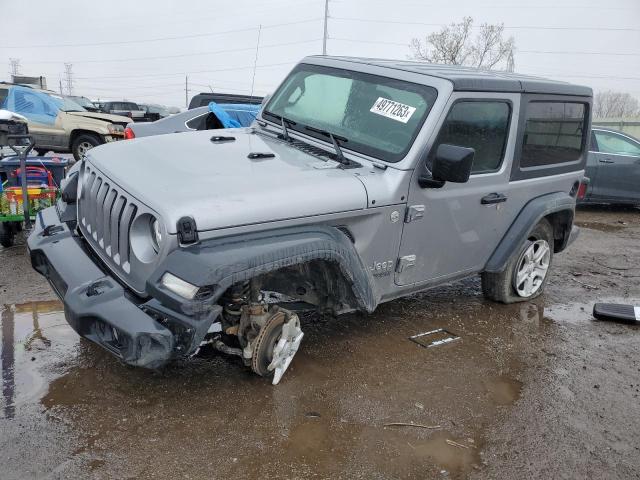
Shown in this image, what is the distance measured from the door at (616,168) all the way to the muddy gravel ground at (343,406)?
617 cm

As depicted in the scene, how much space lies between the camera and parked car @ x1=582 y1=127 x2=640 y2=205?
10.3 m

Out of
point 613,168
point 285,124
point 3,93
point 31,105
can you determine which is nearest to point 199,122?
point 285,124

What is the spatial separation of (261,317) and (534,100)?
2976 mm

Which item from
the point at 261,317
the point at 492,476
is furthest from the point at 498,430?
the point at 261,317

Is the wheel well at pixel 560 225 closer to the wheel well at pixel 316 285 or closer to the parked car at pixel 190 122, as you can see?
the wheel well at pixel 316 285

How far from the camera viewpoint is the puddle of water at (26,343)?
3.39 m

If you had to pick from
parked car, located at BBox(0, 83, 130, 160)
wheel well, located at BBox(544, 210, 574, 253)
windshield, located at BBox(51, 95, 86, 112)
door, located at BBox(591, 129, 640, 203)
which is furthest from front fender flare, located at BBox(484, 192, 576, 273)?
windshield, located at BBox(51, 95, 86, 112)

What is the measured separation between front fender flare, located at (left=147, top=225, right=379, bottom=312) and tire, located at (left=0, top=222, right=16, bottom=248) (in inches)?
169

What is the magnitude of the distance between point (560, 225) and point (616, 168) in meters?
5.68

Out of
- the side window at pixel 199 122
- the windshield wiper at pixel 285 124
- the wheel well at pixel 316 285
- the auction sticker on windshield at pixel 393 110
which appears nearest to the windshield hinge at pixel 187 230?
the wheel well at pixel 316 285

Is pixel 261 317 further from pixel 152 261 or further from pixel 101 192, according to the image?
pixel 101 192

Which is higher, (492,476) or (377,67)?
(377,67)

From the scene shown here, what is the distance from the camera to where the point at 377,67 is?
171 inches

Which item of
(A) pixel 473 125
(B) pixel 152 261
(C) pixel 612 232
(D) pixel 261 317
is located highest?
(A) pixel 473 125
